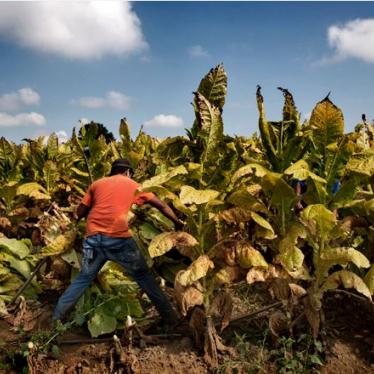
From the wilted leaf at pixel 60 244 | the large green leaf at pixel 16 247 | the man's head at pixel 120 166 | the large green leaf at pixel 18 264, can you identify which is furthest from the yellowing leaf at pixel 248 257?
the large green leaf at pixel 16 247

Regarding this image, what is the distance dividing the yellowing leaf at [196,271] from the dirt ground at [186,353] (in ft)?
2.28

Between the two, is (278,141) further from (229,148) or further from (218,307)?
(218,307)

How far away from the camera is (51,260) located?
4.96 metres

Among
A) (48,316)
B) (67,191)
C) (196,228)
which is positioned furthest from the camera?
(67,191)

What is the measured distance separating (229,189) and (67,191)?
3.44 meters

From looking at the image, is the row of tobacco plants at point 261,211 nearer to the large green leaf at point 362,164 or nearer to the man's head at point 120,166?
the large green leaf at point 362,164

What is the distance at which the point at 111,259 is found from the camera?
432 cm

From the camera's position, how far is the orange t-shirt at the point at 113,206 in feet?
14.1

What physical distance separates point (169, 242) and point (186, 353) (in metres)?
0.94

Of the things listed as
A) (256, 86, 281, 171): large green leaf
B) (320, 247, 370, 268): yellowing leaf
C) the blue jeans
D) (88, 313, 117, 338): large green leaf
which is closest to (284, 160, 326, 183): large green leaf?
(256, 86, 281, 171): large green leaf

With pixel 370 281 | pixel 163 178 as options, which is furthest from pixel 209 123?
pixel 370 281

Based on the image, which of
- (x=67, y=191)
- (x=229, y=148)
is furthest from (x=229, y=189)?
(x=67, y=191)

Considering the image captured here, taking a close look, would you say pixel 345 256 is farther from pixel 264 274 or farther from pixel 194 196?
pixel 194 196

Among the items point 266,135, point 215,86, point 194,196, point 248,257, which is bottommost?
point 248,257
